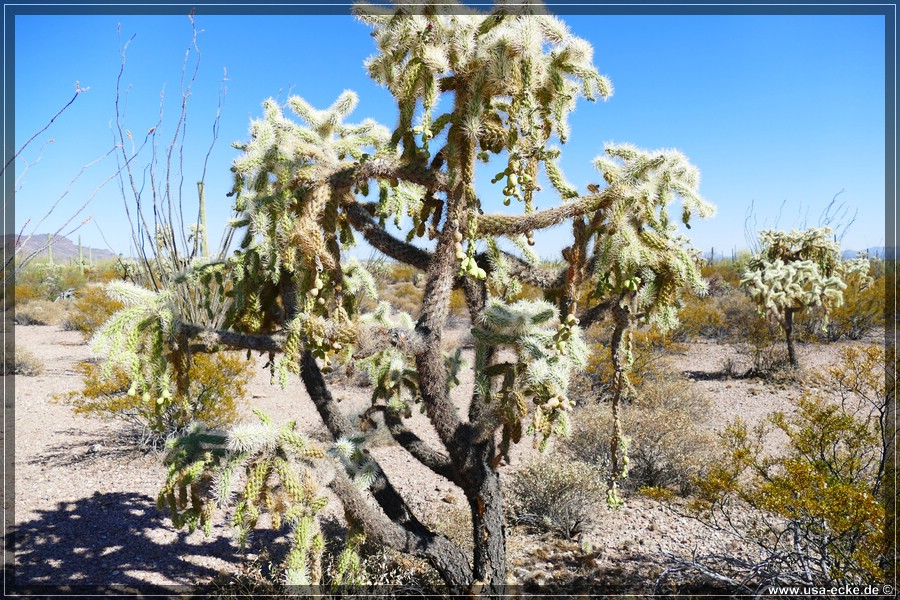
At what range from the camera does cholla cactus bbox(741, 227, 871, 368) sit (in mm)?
9797

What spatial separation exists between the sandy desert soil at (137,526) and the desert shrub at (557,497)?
15cm

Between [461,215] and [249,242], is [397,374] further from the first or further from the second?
[461,215]

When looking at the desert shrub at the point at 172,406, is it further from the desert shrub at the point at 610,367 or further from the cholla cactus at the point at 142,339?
the desert shrub at the point at 610,367

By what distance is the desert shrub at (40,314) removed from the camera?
54.7 feet

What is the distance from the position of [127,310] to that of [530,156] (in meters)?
1.61

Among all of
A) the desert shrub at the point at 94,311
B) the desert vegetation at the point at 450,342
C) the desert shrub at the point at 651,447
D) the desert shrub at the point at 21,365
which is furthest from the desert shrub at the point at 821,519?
the desert shrub at the point at 94,311

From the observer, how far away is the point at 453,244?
196cm

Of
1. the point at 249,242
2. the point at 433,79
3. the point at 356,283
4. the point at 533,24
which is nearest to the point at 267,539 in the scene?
the point at 356,283

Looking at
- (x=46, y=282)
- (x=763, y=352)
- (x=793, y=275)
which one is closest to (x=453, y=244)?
(x=763, y=352)

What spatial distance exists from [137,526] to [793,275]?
10636 millimetres

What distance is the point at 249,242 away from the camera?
8.47 feet

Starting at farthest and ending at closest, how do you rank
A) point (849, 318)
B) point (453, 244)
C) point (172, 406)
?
point (849, 318) < point (172, 406) < point (453, 244)

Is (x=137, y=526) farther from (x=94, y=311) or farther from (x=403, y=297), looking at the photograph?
(x=403, y=297)

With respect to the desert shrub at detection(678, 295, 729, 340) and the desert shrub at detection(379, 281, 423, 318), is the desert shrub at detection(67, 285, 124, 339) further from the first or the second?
→ the desert shrub at detection(678, 295, 729, 340)
